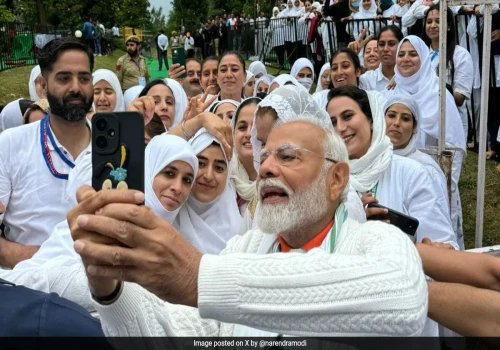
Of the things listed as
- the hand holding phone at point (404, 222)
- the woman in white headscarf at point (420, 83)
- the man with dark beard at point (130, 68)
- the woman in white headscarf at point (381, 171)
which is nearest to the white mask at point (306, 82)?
the woman in white headscarf at point (420, 83)

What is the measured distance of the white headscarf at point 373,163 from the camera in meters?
3.42

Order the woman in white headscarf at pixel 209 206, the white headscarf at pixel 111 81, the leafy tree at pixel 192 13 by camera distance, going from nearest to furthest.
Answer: the woman in white headscarf at pixel 209 206, the white headscarf at pixel 111 81, the leafy tree at pixel 192 13

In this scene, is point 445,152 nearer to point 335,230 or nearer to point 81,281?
point 335,230

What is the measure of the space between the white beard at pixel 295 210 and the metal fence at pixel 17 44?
1794cm

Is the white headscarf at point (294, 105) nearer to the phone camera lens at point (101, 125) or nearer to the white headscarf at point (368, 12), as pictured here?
the phone camera lens at point (101, 125)

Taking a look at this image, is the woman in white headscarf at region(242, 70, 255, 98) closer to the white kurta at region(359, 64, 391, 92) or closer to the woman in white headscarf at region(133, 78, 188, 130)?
the white kurta at region(359, 64, 391, 92)

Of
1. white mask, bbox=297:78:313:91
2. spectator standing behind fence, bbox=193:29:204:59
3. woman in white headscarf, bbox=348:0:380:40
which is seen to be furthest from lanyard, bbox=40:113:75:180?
spectator standing behind fence, bbox=193:29:204:59

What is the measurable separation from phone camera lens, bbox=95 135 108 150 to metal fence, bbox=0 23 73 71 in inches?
724

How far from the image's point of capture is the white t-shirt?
309 cm

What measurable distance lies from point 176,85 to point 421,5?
614 centimetres

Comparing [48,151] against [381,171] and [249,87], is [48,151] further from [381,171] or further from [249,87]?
[249,87]

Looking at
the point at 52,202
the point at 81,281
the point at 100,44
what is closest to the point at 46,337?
the point at 81,281

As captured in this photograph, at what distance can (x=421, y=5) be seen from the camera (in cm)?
962

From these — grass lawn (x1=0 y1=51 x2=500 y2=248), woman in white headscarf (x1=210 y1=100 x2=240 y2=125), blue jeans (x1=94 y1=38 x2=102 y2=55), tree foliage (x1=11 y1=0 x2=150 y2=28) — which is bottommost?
grass lawn (x1=0 y1=51 x2=500 y2=248)
